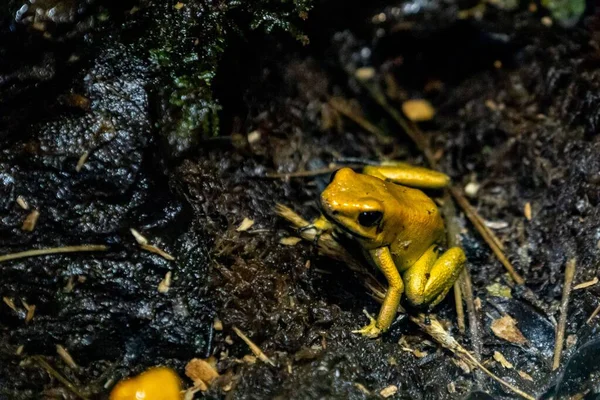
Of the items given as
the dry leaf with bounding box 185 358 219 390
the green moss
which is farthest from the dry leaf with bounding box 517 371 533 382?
the green moss

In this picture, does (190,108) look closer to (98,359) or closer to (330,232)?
(330,232)

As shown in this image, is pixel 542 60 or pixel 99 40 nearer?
pixel 99 40

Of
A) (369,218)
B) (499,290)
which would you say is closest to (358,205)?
(369,218)

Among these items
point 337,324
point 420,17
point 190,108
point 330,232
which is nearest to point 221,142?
point 190,108

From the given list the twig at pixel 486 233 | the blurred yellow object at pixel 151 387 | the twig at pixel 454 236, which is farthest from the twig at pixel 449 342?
the blurred yellow object at pixel 151 387

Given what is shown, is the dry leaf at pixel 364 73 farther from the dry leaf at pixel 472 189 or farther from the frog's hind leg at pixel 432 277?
the frog's hind leg at pixel 432 277

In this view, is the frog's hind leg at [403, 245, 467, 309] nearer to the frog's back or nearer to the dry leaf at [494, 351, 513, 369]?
the frog's back
